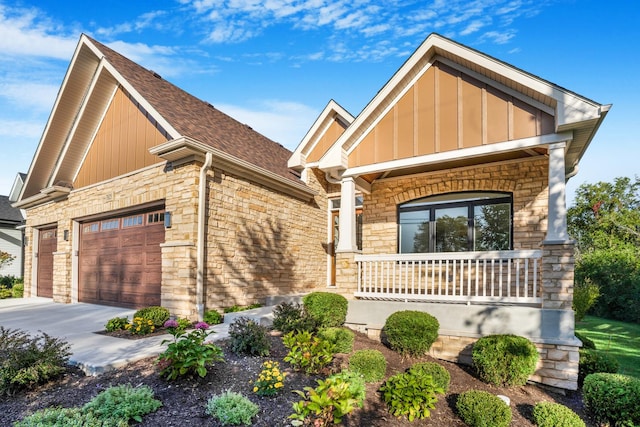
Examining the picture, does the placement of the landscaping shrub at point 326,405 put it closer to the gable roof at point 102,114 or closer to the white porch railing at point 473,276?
the white porch railing at point 473,276

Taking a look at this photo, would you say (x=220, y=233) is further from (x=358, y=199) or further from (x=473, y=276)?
(x=473, y=276)

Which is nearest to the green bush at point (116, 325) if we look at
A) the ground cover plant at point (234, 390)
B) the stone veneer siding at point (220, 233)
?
the stone veneer siding at point (220, 233)

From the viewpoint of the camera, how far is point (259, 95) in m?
12.4

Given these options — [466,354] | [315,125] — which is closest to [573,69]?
[315,125]

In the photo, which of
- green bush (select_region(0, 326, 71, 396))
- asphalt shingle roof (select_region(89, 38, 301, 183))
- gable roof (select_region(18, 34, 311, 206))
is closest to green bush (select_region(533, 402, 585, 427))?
green bush (select_region(0, 326, 71, 396))

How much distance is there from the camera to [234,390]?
4281mm

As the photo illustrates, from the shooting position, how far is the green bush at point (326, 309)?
6.77 meters

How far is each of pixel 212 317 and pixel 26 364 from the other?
11.3ft

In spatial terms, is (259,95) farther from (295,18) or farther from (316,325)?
(316,325)

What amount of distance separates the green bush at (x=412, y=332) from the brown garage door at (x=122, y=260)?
558cm

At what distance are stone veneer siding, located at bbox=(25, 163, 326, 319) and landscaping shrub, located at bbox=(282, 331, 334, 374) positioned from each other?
11.1 feet

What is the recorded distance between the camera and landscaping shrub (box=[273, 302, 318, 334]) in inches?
246

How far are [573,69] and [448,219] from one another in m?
5.36

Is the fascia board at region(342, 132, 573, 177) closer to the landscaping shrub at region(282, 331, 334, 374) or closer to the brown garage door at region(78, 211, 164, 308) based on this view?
the landscaping shrub at region(282, 331, 334, 374)
